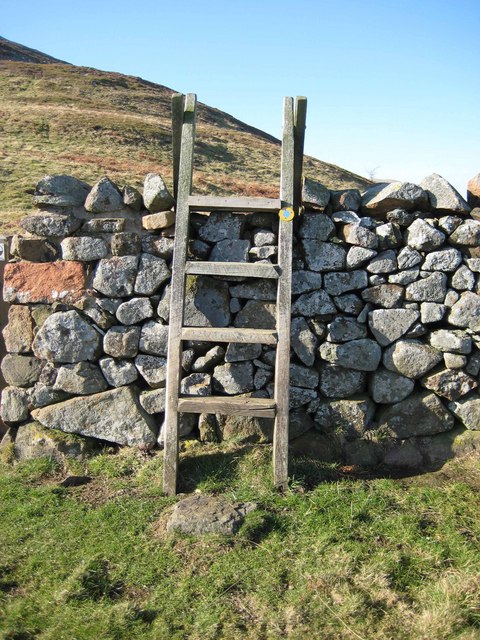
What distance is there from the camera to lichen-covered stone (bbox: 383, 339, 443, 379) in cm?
472

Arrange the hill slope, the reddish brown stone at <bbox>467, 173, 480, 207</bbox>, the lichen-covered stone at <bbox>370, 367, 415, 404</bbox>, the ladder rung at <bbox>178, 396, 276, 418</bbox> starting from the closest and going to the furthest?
1. the ladder rung at <bbox>178, 396, 276, 418</bbox>
2. the lichen-covered stone at <bbox>370, 367, 415, 404</bbox>
3. the reddish brown stone at <bbox>467, 173, 480, 207</bbox>
4. the hill slope

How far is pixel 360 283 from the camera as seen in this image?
188 inches

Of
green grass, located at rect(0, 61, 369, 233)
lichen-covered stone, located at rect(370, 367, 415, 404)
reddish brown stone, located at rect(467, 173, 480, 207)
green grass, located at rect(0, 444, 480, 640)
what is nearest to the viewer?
green grass, located at rect(0, 444, 480, 640)

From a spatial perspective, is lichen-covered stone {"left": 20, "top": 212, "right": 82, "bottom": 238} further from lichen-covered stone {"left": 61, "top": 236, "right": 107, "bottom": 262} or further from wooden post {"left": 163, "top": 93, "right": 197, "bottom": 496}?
wooden post {"left": 163, "top": 93, "right": 197, "bottom": 496}

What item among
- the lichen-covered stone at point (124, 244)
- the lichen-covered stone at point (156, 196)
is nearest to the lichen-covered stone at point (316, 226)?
the lichen-covered stone at point (156, 196)

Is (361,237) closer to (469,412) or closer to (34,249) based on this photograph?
(469,412)

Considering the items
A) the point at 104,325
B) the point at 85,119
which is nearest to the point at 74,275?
the point at 104,325

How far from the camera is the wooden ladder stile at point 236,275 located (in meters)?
4.11

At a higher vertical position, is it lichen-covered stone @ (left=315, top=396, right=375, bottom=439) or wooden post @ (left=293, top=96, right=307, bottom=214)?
wooden post @ (left=293, top=96, right=307, bottom=214)

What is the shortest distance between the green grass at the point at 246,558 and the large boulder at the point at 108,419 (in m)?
0.29

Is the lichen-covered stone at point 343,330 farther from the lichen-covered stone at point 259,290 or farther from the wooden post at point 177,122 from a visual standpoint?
the wooden post at point 177,122

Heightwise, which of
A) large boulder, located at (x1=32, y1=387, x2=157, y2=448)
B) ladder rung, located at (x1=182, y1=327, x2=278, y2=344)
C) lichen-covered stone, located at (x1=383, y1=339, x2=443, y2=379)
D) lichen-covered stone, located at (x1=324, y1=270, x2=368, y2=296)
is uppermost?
lichen-covered stone, located at (x1=324, y1=270, x2=368, y2=296)

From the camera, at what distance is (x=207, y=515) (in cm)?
371

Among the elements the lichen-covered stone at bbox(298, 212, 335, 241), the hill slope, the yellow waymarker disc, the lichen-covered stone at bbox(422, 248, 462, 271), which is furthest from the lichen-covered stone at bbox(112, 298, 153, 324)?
the hill slope
